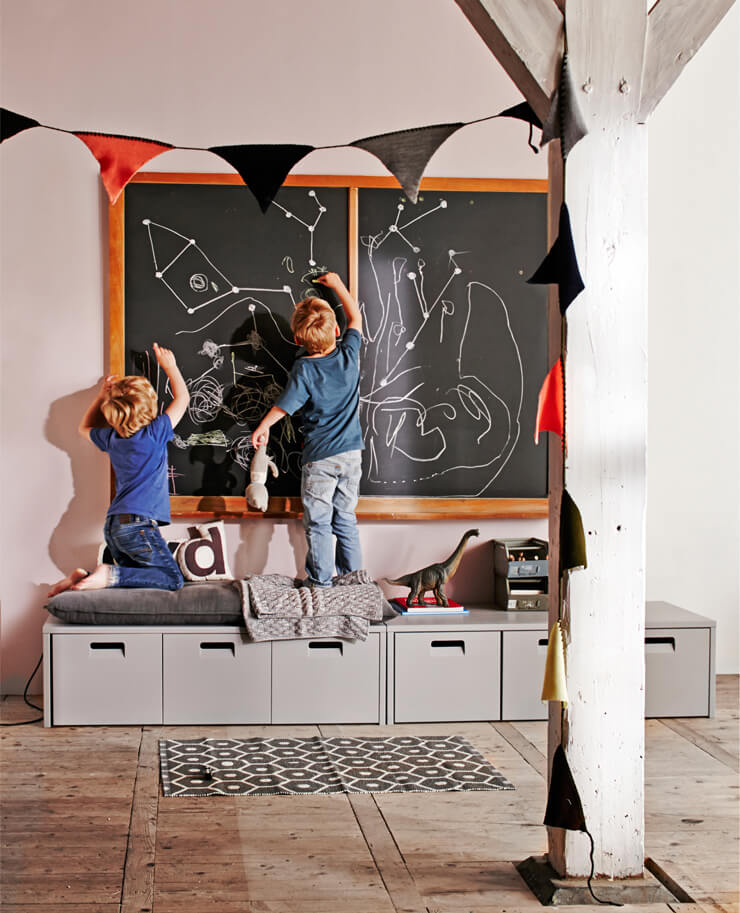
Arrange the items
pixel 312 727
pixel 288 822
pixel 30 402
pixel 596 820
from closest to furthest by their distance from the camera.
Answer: pixel 596 820
pixel 288 822
pixel 312 727
pixel 30 402

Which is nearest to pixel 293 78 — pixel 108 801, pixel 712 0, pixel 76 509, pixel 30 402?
pixel 30 402

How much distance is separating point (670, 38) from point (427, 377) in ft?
6.84

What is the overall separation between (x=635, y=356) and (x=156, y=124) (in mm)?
2534

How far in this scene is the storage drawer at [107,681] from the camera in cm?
361

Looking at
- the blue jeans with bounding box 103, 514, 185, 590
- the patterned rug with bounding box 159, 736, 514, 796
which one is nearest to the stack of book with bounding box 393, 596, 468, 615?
the patterned rug with bounding box 159, 736, 514, 796

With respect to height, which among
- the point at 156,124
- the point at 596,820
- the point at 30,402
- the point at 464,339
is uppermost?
the point at 156,124

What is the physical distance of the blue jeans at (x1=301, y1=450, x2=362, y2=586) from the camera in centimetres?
390

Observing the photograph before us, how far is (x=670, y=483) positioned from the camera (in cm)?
434

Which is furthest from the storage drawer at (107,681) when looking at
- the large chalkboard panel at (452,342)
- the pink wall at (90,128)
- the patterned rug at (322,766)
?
the large chalkboard panel at (452,342)

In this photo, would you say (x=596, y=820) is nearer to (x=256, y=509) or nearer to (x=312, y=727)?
(x=312, y=727)

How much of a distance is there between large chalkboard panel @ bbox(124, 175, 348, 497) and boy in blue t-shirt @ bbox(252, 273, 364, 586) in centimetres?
13

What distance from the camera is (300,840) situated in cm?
262

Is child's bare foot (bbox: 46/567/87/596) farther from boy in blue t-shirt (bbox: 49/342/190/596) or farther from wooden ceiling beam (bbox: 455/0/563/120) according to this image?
wooden ceiling beam (bbox: 455/0/563/120)

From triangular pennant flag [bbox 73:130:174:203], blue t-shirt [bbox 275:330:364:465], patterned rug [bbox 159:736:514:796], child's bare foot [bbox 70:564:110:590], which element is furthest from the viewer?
blue t-shirt [bbox 275:330:364:465]
